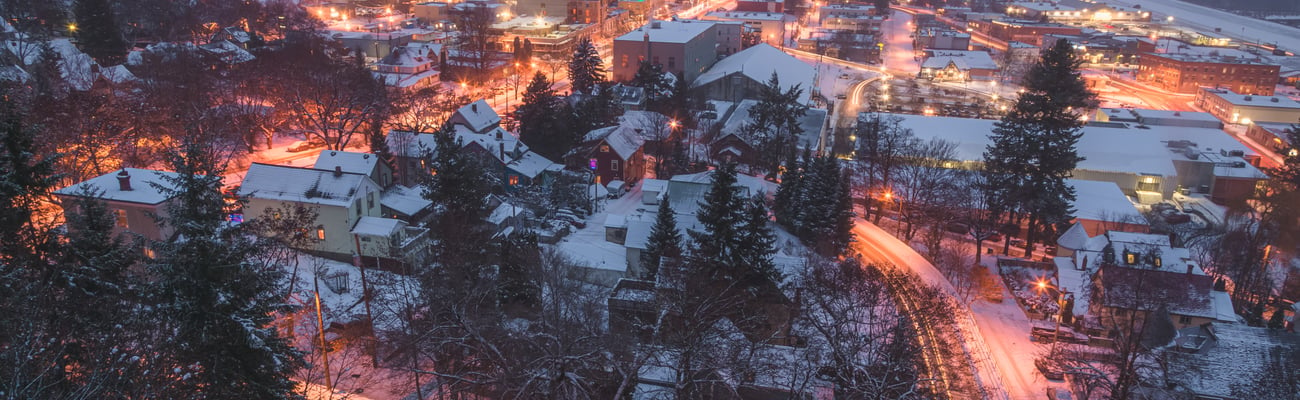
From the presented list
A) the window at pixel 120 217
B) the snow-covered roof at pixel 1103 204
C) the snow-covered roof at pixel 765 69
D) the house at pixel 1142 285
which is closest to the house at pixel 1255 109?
the snow-covered roof at pixel 765 69

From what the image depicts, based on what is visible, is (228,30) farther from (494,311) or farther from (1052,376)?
(1052,376)

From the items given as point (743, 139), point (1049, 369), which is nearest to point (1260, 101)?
point (743, 139)

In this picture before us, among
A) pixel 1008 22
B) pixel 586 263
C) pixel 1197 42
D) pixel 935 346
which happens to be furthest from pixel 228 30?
pixel 1197 42

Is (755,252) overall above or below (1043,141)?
below

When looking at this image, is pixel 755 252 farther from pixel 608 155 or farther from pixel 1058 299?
pixel 608 155

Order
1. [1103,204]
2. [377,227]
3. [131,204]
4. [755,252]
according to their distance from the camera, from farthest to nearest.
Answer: [1103,204] < [377,227] < [131,204] < [755,252]

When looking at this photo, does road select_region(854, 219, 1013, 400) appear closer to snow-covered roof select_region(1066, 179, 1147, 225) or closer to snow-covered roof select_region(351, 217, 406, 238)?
snow-covered roof select_region(1066, 179, 1147, 225)

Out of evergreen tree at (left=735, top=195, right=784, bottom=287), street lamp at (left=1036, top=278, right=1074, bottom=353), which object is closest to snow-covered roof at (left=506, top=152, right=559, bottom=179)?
evergreen tree at (left=735, top=195, right=784, bottom=287)
